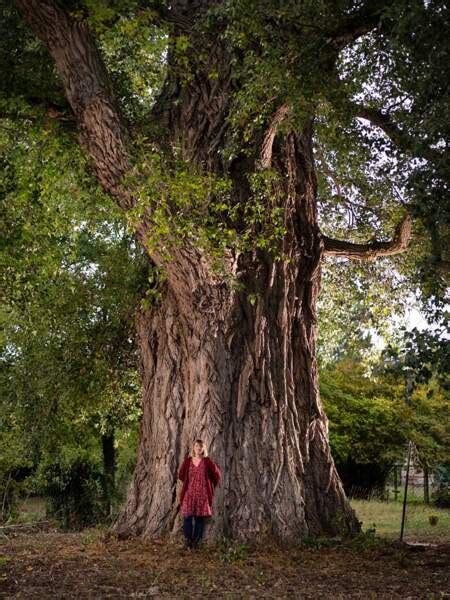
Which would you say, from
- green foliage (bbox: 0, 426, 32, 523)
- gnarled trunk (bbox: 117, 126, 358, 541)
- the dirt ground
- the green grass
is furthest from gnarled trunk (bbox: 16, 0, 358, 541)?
green foliage (bbox: 0, 426, 32, 523)

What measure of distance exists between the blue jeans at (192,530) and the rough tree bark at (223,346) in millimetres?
229

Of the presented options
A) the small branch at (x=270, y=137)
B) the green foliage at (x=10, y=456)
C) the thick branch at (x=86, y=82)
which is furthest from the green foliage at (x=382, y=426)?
the thick branch at (x=86, y=82)

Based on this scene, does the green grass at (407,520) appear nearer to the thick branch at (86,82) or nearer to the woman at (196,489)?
the woman at (196,489)

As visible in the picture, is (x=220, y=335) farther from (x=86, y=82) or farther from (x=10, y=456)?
(x=10, y=456)

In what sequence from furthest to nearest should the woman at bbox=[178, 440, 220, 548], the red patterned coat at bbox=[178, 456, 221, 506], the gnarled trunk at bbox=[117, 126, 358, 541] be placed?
the gnarled trunk at bbox=[117, 126, 358, 541] → the red patterned coat at bbox=[178, 456, 221, 506] → the woman at bbox=[178, 440, 220, 548]

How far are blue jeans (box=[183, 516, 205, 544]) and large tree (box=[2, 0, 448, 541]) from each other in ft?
0.95

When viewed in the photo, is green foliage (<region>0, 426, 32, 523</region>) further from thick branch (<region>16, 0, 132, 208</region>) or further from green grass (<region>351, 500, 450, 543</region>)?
thick branch (<region>16, 0, 132, 208</region>)

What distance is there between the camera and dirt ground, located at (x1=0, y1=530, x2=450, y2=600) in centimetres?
771

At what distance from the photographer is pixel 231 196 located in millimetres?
11102

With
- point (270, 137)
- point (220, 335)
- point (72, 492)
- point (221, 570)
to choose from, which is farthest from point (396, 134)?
point (72, 492)

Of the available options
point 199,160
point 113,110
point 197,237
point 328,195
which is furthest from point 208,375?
point 328,195

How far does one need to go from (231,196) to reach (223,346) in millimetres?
2098

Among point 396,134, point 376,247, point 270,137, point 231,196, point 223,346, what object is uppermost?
point 270,137

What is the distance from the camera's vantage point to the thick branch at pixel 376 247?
1420 cm
